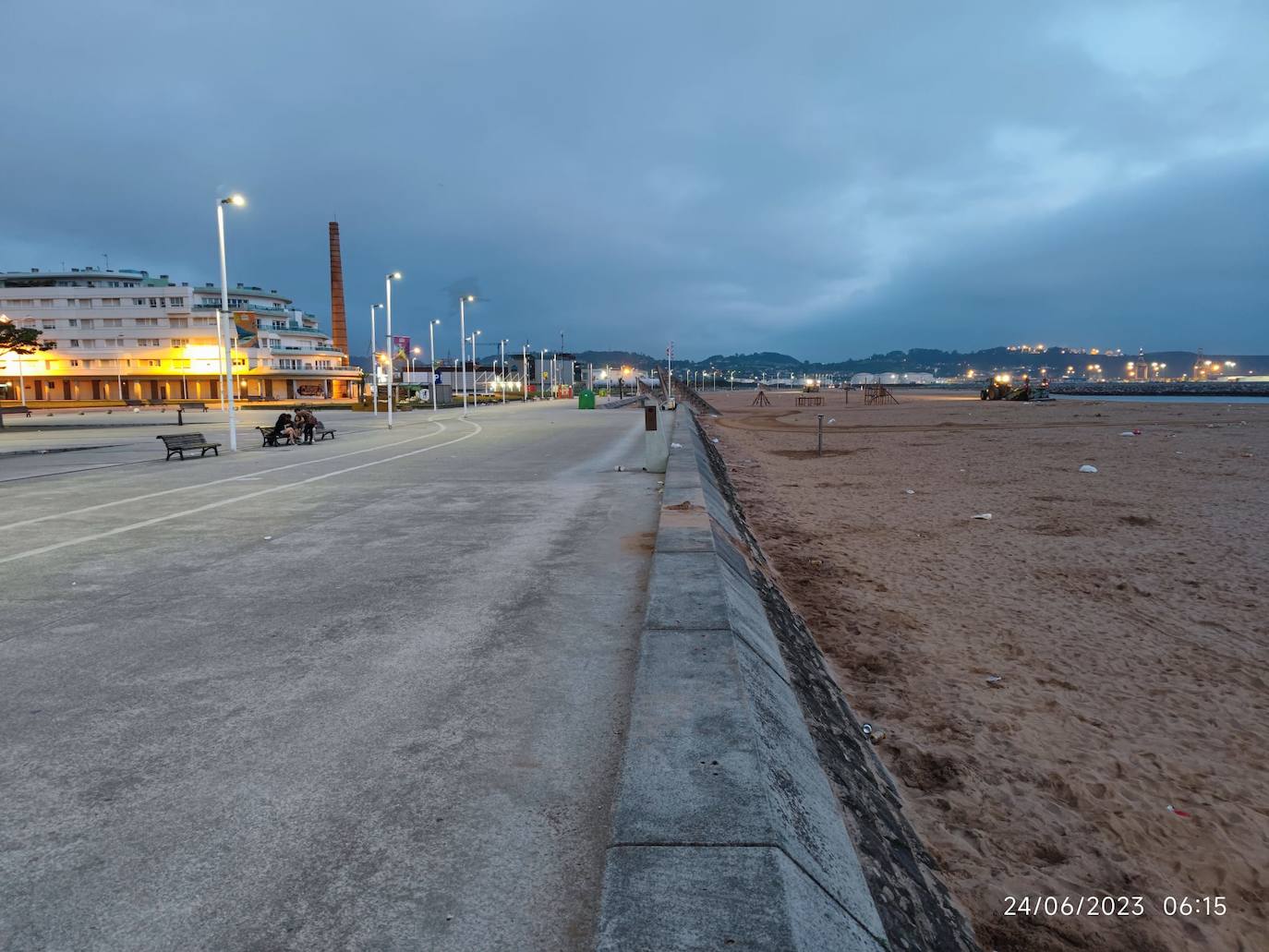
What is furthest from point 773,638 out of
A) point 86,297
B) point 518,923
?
point 86,297

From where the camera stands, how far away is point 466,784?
3.28m

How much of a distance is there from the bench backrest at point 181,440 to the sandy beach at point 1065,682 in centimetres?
1448

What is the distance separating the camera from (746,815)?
110 inches

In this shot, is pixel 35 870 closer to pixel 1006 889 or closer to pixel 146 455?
pixel 1006 889

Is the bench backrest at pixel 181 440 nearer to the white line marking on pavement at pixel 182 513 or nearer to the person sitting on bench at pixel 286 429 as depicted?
the person sitting on bench at pixel 286 429

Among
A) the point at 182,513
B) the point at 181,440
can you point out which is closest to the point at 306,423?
the point at 181,440

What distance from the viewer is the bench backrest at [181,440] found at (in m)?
18.4

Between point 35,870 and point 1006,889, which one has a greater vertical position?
point 35,870

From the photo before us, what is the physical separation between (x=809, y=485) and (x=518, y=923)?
16.5 metres

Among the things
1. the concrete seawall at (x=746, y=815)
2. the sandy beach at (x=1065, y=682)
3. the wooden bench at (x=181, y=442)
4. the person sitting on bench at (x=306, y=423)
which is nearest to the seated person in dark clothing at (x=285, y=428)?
the person sitting on bench at (x=306, y=423)

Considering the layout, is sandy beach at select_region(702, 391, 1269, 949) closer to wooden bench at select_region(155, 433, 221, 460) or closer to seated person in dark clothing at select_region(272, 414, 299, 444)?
wooden bench at select_region(155, 433, 221, 460)

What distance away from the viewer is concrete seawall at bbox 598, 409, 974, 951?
229 centimetres

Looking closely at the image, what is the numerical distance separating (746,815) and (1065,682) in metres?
4.83

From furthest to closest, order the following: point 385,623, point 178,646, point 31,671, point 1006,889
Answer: point 385,623 < point 178,646 < point 31,671 < point 1006,889
